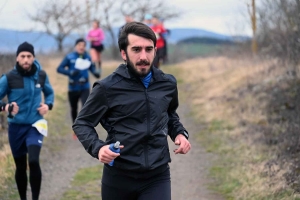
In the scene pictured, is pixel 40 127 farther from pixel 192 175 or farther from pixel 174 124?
pixel 192 175

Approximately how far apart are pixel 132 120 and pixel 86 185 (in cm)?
385

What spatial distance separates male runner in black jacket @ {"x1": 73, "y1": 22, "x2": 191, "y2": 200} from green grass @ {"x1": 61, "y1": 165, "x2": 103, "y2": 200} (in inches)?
121

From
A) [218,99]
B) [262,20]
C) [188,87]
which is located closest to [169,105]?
[218,99]

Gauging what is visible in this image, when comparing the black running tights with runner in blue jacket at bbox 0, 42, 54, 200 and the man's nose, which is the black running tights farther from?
the man's nose

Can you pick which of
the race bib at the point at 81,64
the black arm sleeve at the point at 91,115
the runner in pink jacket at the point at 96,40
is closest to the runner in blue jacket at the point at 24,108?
the black arm sleeve at the point at 91,115

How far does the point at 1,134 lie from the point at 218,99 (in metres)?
6.05

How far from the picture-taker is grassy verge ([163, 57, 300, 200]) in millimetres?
6430

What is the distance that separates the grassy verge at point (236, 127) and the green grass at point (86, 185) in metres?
1.58

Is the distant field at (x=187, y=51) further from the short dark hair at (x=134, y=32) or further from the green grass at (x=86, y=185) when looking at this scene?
the short dark hair at (x=134, y=32)

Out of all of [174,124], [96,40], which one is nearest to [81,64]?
[174,124]

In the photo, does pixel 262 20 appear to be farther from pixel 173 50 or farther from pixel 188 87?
pixel 173 50

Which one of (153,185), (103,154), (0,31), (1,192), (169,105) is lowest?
(1,192)

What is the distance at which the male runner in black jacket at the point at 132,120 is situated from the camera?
3.59 m

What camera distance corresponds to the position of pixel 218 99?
1306cm
